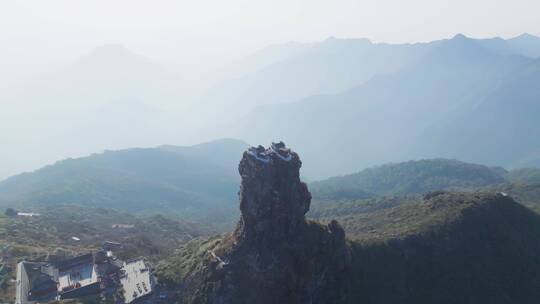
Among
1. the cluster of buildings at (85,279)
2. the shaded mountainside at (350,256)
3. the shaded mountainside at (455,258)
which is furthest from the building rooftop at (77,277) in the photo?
the shaded mountainside at (455,258)

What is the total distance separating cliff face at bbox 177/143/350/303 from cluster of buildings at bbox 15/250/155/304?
28.6 feet

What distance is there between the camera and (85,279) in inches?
3295

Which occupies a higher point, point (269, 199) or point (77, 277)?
point (269, 199)

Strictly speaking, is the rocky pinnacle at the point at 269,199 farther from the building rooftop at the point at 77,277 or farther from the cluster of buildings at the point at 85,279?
the building rooftop at the point at 77,277

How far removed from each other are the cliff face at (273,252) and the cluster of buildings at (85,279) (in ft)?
28.6

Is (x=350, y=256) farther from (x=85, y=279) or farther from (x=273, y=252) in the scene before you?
(x=85, y=279)

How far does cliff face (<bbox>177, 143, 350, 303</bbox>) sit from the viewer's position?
7331 cm

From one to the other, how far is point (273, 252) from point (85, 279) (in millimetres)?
32586

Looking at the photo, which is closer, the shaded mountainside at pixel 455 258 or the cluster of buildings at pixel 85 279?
the cluster of buildings at pixel 85 279

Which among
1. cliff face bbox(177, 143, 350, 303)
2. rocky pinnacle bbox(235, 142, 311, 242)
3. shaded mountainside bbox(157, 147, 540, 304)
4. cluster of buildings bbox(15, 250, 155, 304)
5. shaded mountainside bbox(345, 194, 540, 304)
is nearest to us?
cliff face bbox(177, 143, 350, 303)

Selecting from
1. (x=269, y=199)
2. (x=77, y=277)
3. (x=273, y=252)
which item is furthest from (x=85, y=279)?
(x=269, y=199)

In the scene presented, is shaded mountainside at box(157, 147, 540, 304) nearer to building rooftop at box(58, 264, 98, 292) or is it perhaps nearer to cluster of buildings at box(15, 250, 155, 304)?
cluster of buildings at box(15, 250, 155, 304)

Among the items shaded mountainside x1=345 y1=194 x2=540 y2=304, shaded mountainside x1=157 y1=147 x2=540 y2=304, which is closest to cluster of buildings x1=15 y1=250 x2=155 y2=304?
shaded mountainside x1=157 y1=147 x2=540 y2=304

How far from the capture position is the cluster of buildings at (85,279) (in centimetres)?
7769
